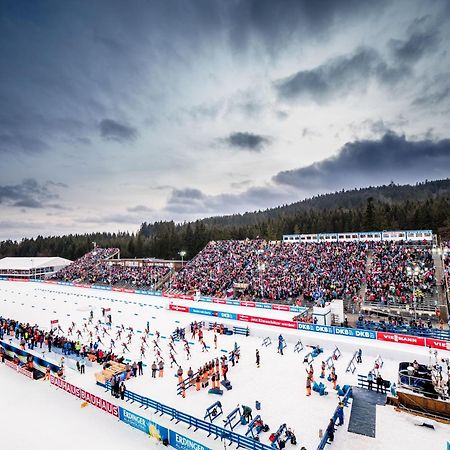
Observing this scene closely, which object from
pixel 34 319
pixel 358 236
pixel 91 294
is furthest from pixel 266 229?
pixel 34 319

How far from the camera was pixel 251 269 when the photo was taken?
53.1m

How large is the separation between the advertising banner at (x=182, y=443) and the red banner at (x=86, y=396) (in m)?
4.23

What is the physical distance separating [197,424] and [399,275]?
3333cm

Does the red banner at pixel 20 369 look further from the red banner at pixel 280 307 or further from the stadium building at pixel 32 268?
the stadium building at pixel 32 268

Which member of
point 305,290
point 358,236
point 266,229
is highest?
point 266,229

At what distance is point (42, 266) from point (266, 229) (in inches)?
2849

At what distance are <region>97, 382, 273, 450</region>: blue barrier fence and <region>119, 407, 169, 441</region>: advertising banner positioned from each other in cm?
120

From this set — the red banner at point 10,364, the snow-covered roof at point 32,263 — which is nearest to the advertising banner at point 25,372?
the red banner at point 10,364

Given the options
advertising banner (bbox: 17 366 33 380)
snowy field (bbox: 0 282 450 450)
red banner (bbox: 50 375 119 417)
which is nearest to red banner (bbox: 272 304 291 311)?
snowy field (bbox: 0 282 450 450)

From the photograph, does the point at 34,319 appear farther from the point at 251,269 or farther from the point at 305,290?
the point at 305,290

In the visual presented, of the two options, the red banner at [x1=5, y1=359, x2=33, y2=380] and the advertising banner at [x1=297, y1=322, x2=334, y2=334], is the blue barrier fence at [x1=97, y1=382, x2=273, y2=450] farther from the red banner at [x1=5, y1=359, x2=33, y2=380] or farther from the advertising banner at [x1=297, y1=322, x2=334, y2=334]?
the advertising banner at [x1=297, y1=322, x2=334, y2=334]

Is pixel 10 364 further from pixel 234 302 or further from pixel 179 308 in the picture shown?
pixel 234 302

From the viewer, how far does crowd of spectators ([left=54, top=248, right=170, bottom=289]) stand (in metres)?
66.9

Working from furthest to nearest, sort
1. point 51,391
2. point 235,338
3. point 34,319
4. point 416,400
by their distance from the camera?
1. point 34,319
2. point 235,338
3. point 51,391
4. point 416,400
